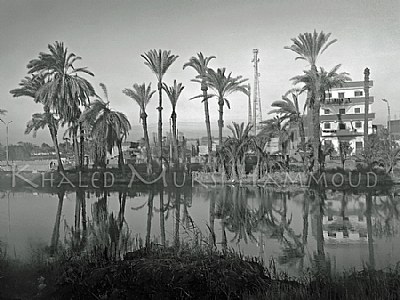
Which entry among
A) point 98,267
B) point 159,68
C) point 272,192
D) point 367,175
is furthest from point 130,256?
point 159,68

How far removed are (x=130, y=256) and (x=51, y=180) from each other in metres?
21.5

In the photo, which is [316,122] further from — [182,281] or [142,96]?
[182,281]

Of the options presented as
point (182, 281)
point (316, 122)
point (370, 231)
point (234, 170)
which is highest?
point (316, 122)

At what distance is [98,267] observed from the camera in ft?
22.6

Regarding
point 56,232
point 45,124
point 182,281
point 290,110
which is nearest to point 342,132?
point 290,110

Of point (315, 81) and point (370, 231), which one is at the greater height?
point (315, 81)

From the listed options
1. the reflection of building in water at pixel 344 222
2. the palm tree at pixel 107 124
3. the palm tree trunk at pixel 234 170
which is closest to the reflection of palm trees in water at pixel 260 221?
the reflection of building in water at pixel 344 222

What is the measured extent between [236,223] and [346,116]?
146 feet

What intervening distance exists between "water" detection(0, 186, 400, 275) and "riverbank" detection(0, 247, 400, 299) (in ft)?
4.13

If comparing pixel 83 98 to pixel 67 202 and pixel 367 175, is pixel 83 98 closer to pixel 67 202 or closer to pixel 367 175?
pixel 67 202

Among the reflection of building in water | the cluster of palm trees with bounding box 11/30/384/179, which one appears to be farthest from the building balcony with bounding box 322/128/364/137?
the reflection of building in water

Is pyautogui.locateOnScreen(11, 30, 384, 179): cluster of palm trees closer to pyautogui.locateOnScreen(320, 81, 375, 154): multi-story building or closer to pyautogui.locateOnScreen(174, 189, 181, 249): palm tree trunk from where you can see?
pyautogui.locateOnScreen(174, 189, 181, 249): palm tree trunk

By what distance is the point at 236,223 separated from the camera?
483 inches

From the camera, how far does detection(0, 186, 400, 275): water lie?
8.98 m
